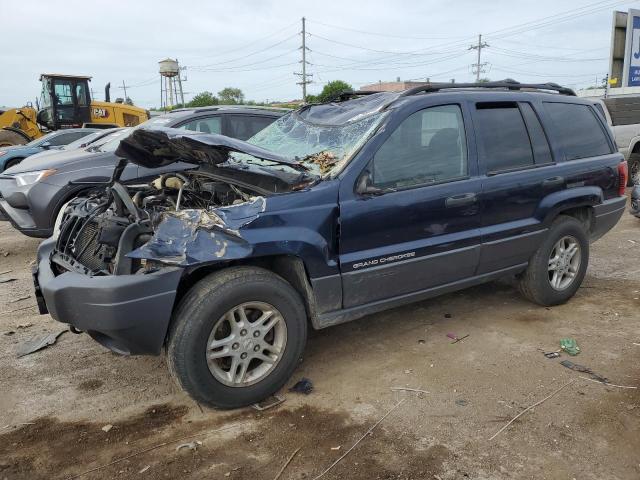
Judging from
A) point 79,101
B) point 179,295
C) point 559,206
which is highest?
point 79,101

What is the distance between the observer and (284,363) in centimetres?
315

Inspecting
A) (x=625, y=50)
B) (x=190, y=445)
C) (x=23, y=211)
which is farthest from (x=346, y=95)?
(x=625, y=50)

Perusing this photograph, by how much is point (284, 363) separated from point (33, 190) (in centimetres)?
434

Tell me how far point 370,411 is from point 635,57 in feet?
66.9

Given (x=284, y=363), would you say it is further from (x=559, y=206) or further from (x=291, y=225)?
(x=559, y=206)

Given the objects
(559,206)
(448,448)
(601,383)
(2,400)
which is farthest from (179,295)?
(559,206)

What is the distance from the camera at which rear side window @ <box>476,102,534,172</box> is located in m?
3.92

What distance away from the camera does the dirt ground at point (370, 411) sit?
2.59 m

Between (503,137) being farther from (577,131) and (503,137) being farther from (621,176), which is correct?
(621,176)

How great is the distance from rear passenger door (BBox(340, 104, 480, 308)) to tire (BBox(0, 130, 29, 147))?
15525 mm

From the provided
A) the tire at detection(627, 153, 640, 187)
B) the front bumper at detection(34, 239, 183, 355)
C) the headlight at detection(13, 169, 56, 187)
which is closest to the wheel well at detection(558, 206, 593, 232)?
the front bumper at detection(34, 239, 183, 355)

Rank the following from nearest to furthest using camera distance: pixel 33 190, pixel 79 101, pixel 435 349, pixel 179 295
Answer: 1. pixel 179 295
2. pixel 435 349
3. pixel 33 190
4. pixel 79 101

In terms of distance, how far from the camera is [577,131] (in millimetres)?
4609

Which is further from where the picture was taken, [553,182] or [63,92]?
[63,92]
